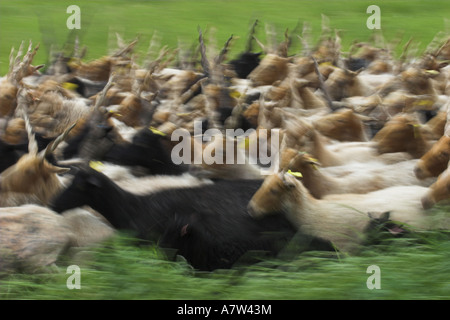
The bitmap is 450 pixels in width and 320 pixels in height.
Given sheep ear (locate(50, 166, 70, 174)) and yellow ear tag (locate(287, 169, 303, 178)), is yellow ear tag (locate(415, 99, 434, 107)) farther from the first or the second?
sheep ear (locate(50, 166, 70, 174))

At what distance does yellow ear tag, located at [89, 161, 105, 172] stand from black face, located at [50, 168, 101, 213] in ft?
0.41

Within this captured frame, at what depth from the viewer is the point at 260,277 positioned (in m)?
2.50

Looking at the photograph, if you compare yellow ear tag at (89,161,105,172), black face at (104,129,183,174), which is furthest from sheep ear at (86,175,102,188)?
black face at (104,129,183,174)

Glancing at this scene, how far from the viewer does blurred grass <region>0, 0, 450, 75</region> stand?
5.77 meters

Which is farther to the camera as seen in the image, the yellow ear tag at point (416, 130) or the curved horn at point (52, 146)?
the yellow ear tag at point (416, 130)

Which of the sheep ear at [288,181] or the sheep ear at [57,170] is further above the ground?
the sheep ear at [57,170]

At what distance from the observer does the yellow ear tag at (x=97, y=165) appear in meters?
3.03

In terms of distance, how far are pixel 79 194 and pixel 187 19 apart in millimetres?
3258

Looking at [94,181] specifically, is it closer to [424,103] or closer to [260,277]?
[260,277]

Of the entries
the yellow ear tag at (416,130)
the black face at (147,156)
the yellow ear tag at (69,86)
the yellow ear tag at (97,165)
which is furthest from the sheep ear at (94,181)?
the yellow ear tag at (69,86)

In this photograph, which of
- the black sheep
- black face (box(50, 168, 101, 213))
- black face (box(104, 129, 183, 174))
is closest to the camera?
the black sheep

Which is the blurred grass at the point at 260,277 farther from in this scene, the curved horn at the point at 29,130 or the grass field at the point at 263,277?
the curved horn at the point at 29,130

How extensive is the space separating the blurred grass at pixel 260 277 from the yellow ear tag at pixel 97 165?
1.48ft

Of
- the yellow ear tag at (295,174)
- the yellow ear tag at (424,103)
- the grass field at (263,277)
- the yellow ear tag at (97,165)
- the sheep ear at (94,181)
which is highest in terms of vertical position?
the yellow ear tag at (424,103)
